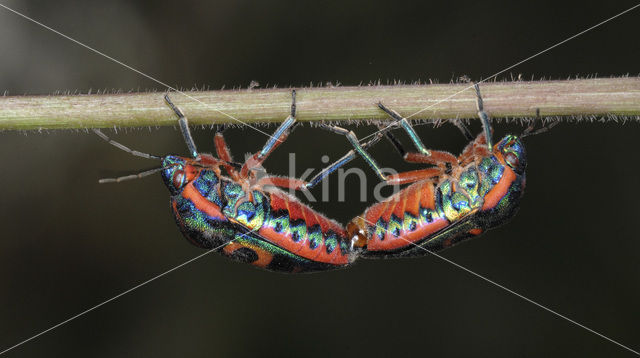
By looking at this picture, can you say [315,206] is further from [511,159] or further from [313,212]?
[511,159]

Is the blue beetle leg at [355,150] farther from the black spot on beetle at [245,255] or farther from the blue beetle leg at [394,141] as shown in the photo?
the black spot on beetle at [245,255]

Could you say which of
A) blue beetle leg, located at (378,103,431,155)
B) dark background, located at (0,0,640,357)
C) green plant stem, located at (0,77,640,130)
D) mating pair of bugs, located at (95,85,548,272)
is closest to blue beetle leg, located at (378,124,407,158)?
mating pair of bugs, located at (95,85,548,272)

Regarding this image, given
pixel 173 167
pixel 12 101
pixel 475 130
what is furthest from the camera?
pixel 475 130

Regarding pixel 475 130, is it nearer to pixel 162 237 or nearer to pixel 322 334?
pixel 322 334

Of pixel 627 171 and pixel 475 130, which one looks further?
pixel 627 171

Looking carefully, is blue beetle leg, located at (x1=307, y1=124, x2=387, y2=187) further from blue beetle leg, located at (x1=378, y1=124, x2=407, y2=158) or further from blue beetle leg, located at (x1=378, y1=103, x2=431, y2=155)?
blue beetle leg, located at (x1=378, y1=103, x2=431, y2=155)

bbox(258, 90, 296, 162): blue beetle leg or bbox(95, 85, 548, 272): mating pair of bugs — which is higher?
bbox(258, 90, 296, 162): blue beetle leg

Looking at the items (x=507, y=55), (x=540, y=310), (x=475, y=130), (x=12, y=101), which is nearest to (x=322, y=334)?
(x=540, y=310)
